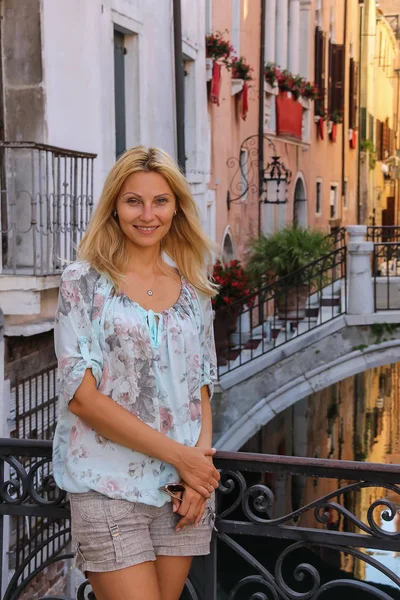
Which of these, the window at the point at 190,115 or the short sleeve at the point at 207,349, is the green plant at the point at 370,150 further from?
the short sleeve at the point at 207,349

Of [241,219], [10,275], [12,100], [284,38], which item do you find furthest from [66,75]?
[284,38]

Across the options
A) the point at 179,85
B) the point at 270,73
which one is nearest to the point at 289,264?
the point at 179,85

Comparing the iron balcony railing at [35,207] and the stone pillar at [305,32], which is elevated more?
the stone pillar at [305,32]

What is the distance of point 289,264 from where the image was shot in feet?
40.5

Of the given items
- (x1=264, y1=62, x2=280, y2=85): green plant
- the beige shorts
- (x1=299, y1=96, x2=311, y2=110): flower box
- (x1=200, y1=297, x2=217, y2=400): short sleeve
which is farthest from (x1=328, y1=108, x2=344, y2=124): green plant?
the beige shorts

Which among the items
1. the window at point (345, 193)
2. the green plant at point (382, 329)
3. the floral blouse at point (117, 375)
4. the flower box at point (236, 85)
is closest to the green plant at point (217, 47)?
the flower box at point (236, 85)

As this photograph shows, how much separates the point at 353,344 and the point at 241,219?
12.0 ft

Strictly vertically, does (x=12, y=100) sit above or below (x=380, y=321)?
above

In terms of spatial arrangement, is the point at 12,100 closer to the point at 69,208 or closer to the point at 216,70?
the point at 69,208

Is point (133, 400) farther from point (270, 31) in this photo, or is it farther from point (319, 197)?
point (319, 197)

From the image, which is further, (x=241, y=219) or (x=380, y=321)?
(x=241, y=219)

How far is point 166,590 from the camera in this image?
2.64 metres

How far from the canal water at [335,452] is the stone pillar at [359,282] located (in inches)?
112

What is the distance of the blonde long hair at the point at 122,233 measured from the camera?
8.70 feet
